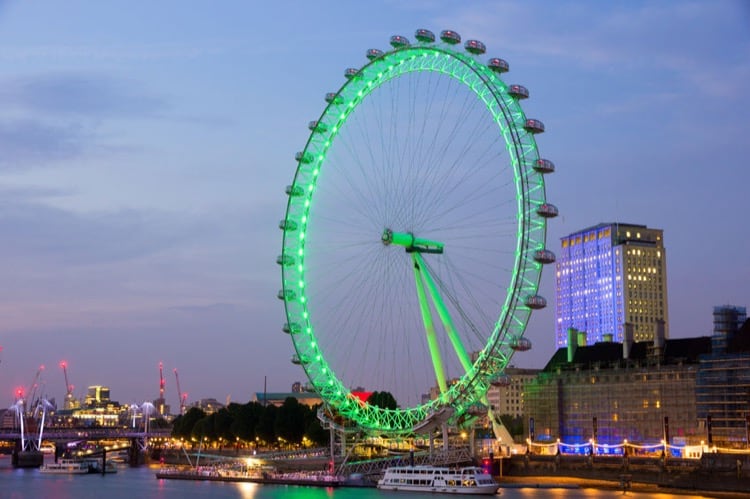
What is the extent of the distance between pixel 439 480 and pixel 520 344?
12098mm

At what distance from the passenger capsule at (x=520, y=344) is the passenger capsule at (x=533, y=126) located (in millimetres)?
12343

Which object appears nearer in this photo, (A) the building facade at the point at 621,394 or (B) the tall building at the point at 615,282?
(A) the building facade at the point at 621,394

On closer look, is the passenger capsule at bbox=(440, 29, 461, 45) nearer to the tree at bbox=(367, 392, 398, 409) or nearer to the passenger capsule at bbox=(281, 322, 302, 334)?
the passenger capsule at bbox=(281, 322, 302, 334)

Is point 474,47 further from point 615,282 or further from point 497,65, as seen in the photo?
point 615,282

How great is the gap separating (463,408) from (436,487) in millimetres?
5405

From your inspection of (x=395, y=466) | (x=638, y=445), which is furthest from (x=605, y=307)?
(x=395, y=466)

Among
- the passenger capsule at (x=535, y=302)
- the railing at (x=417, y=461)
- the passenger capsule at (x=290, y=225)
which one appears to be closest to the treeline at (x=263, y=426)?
the railing at (x=417, y=461)

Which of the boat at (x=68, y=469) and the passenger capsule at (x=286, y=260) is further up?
the passenger capsule at (x=286, y=260)

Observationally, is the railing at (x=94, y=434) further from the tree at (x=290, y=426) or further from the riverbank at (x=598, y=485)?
the riverbank at (x=598, y=485)

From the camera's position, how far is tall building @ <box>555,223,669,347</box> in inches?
6403

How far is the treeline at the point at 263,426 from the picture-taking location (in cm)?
11150

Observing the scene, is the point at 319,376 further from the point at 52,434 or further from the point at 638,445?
the point at 52,434

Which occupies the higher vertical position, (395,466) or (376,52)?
(376,52)

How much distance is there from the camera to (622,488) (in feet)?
241
